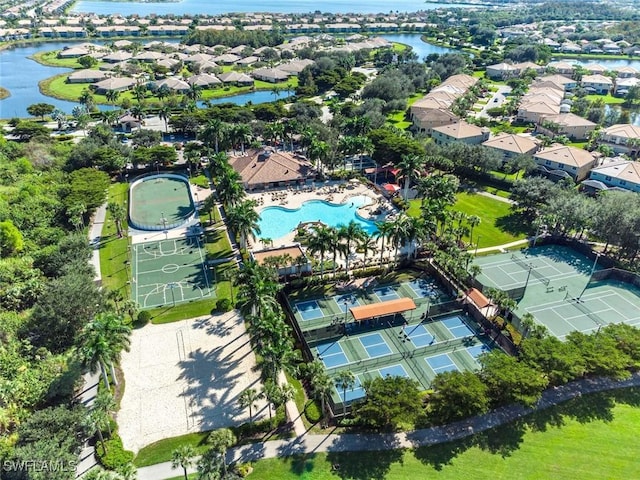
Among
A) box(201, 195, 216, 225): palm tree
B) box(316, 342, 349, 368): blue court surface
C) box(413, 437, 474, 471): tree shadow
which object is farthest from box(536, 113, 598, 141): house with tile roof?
box(413, 437, 474, 471): tree shadow

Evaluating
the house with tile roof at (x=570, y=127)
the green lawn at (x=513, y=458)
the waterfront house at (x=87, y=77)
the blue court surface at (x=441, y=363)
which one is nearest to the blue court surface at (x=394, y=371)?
the blue court surface at (x=441, y=363)

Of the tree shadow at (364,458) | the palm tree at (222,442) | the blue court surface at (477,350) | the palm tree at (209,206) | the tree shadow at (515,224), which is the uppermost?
the palm tree at (222,442)

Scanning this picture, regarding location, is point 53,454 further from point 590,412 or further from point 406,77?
point 406,77

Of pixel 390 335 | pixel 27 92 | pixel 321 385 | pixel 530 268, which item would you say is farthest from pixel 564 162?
pixel 27 92

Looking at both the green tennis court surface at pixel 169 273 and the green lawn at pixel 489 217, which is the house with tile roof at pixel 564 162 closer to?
the green lawn at pixel 489 217

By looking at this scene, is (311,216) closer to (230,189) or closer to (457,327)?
(230,189)

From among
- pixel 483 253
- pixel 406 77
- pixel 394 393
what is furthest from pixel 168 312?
pixel 406 77
